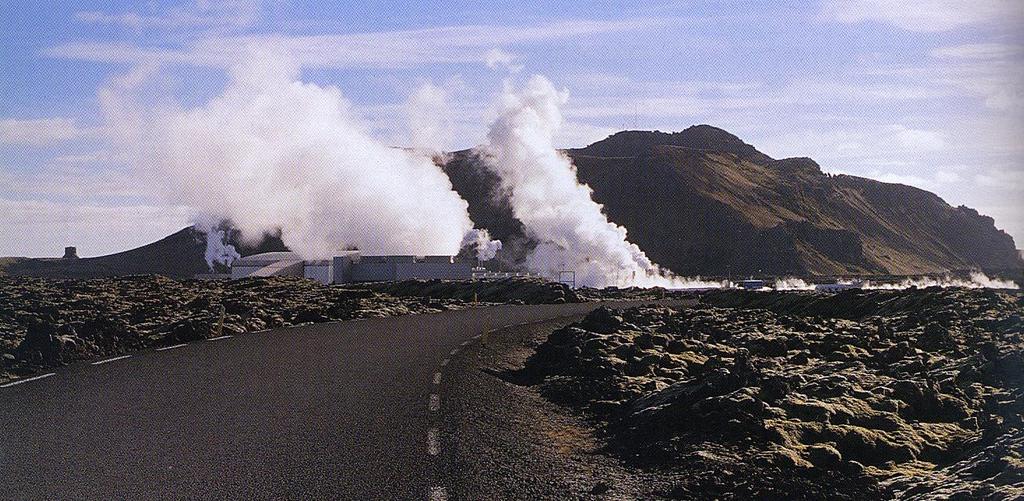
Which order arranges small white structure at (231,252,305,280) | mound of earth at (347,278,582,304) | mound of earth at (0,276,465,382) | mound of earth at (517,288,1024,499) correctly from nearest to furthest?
1. mound of earth at (517,288,1024,499)
2. mound of earth at (0,276,465,382)
3. mound of earth at (347,278,582,304)
4. small white structure at (231,252,305,280)

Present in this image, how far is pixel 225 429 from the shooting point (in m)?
12.4

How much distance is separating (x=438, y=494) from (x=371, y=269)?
92100 mm

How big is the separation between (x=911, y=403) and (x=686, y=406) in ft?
11.1

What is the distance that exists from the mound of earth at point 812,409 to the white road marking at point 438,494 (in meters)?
2.44

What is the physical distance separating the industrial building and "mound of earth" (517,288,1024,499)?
7408cm

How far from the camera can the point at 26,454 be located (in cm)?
1054

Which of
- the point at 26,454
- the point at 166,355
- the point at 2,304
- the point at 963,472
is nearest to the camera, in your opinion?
the point at 963,472

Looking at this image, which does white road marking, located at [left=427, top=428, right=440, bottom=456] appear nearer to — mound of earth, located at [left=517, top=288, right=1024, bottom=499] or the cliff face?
mound of earth, located at [left=517, top=288, right=1024, bottom=499]

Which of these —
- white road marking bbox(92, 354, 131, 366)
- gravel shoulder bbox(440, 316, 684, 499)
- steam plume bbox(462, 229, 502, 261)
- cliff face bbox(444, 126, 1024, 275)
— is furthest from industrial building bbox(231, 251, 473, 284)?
gravel shoulder bbox(440, 316, 684, 499)

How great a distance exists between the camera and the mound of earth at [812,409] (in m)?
9.97

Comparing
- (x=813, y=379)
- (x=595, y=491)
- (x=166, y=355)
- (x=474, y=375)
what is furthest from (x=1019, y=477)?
(x=166, y=355)

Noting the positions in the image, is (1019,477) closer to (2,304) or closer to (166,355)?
(166,355)

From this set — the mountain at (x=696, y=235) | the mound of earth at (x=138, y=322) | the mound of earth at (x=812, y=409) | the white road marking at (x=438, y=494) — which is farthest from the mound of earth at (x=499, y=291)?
the mountain at (x=696, y=235)

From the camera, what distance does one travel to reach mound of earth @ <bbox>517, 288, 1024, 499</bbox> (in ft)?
32.7
